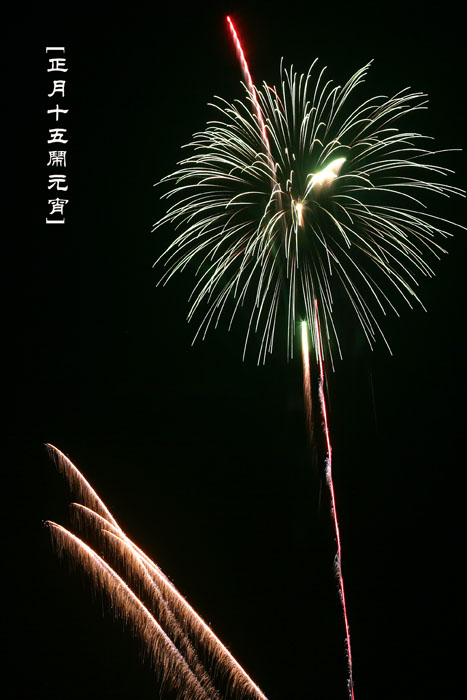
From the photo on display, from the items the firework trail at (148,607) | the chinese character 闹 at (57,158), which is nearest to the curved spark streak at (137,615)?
the firework trail at (148,607)

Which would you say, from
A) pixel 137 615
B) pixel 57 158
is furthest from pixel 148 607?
pixel 57 158

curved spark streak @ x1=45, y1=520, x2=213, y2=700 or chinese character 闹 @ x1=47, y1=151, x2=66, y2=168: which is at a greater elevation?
chinese character 闹 @ x1=47, y1=151, x2=66, y2=168

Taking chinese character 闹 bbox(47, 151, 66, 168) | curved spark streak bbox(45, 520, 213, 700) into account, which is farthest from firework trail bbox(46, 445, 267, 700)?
chinese character 闹 bbox(47, 151, 66, 168)

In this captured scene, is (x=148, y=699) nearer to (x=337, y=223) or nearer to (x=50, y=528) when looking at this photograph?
(x=50, y=528)

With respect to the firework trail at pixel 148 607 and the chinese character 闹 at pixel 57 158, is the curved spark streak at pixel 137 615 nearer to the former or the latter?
the firework trail at pixel 148 607

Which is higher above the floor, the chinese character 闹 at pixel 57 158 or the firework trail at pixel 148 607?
the chinese character 闹 at pixel 57 158

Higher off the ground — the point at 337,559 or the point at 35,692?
the point at 337,559

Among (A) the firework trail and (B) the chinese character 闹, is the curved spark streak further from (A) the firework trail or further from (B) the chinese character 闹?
(B) the chinese character 闹

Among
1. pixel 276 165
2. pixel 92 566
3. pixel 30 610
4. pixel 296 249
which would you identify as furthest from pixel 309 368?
pixel 30 610
